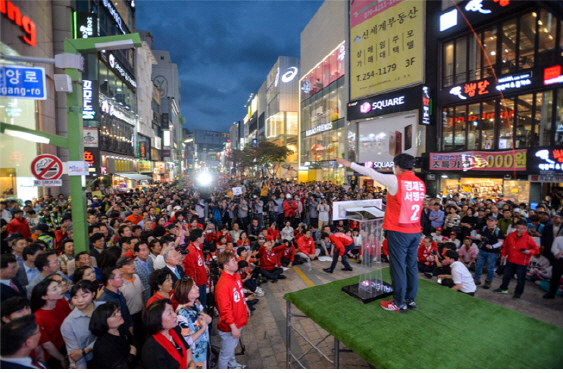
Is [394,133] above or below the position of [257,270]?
above

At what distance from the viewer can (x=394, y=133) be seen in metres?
22.0

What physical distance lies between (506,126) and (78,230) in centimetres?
2044

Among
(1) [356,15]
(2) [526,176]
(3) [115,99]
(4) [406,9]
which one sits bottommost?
(2) [526,176]

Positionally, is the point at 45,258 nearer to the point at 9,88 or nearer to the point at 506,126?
the point at 9,88

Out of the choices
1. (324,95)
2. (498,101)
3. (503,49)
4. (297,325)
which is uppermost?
(324,95)

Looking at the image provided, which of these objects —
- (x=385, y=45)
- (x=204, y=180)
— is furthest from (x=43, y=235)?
(x=204, y=180)

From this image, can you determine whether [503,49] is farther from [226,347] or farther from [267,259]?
[226,347]

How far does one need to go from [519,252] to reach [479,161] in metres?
12.3

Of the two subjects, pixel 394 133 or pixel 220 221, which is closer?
pixel 220 221

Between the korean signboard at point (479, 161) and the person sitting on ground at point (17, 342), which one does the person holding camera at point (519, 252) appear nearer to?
the person sitting on ground at point (17, 342)

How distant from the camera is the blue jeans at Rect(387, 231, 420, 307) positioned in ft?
11.2

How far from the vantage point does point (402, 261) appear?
343cm

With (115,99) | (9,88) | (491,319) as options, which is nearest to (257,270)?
(491,319)

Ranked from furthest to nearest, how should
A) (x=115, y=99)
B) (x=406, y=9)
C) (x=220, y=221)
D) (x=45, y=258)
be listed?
(x=115, y=99)
(x=406, y=9)
(x=220, y=221)
(x=45, y=258)
